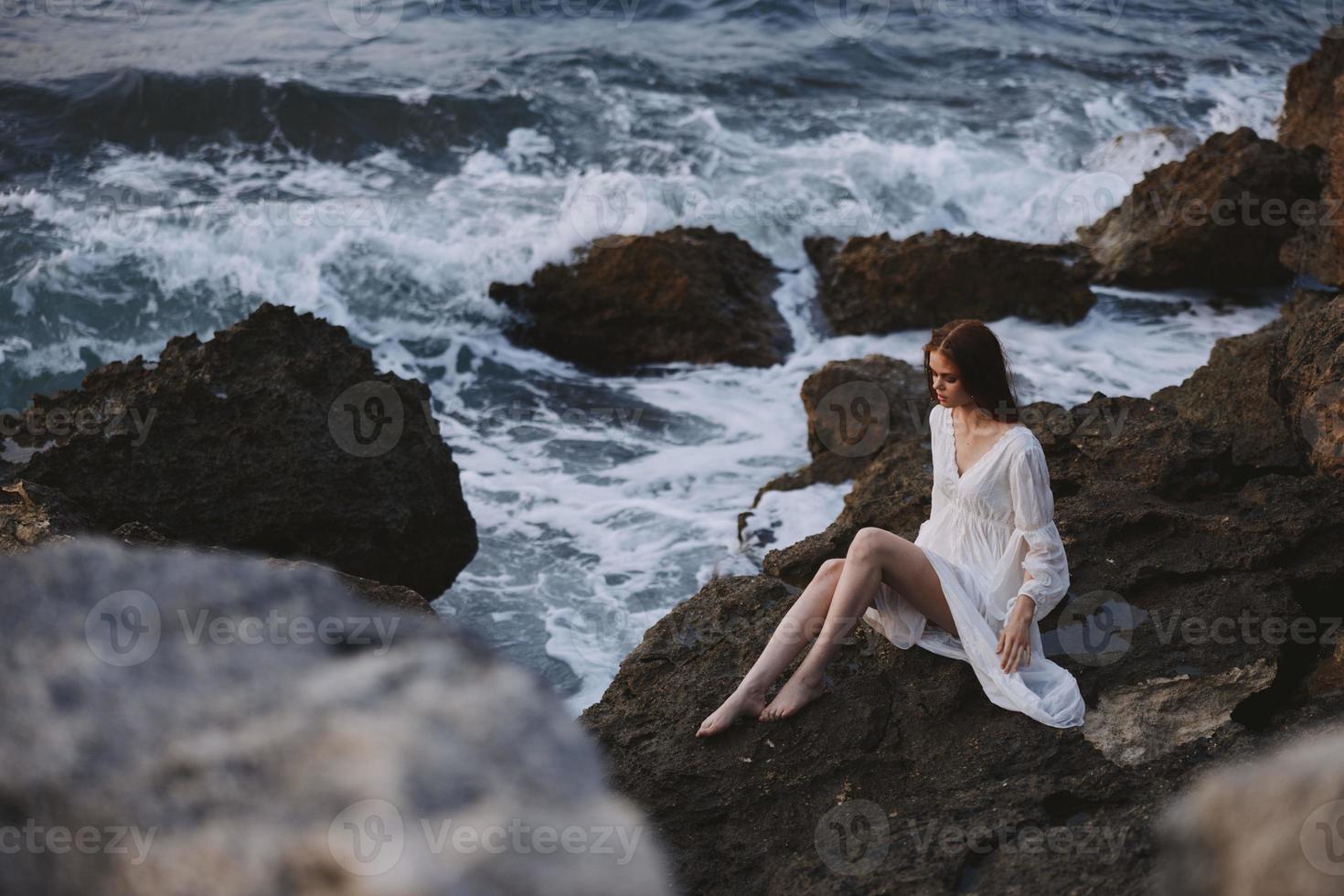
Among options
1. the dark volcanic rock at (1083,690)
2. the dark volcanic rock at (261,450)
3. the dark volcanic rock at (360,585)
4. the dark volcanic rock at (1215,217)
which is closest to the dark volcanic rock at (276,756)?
the dark volcanic rock at (1083,690)

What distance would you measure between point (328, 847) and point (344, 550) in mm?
3988

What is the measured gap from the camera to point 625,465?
8.50m

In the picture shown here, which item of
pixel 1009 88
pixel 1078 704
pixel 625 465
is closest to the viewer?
pixel 1078 704

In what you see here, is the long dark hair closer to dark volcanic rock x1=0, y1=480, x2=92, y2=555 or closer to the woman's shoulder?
the woman's shoulder

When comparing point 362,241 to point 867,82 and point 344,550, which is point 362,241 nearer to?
point 344,550

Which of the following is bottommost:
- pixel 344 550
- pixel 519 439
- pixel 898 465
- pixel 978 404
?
pixel 519 439

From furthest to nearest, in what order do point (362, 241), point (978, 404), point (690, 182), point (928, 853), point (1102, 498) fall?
1. point (690, 182)
2. point (362, 241)
3. point (1102, 498)
4. point (978, 404)
5. point (928, 853)

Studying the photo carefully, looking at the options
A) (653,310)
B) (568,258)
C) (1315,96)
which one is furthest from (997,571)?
(1315,96)

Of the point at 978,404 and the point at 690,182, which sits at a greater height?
the point at 978,404

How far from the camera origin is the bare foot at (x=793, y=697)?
12.1 ft

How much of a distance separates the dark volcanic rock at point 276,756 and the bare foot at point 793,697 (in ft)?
5.70

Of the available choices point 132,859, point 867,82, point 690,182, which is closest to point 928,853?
point 132,859

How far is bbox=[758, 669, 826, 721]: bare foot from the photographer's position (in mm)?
3701

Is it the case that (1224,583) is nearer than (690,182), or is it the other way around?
(1224,583)
